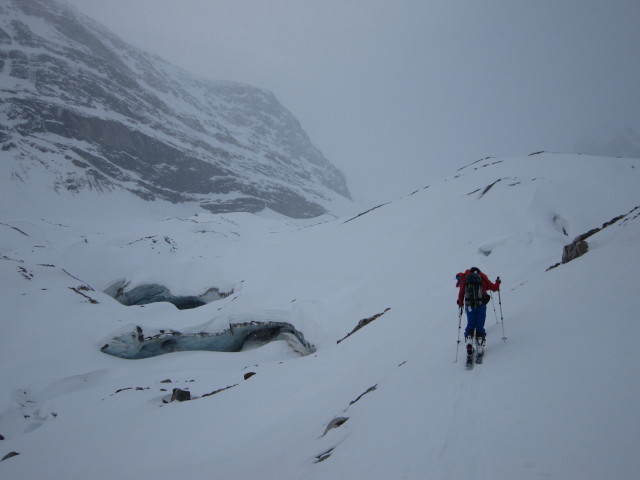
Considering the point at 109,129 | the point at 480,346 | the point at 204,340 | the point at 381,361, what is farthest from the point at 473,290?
the point at 109,129

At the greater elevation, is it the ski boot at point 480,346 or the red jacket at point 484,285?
the red jacket at point 484,285

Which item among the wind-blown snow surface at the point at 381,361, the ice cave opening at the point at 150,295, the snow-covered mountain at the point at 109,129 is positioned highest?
the snow-covered mountain at the point at 109,129

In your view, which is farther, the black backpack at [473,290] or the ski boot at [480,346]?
the black backpack at [473,290]

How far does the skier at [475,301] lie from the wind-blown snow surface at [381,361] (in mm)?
431

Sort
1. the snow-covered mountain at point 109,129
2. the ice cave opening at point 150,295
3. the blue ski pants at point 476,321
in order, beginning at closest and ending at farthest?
the blue ski pants at point 476,321 → the ice cave opening at point 150,295 → the snow-covered mountain at point 109,129

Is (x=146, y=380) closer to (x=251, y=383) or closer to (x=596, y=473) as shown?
(x=251, y=383)

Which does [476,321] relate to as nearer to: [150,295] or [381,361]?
[381,361]

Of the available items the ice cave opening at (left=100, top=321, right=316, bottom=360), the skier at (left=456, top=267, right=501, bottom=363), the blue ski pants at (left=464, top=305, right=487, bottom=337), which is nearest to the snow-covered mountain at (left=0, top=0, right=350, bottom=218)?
the ice cave opening at (left=100, top=321, right=316, bottom=360)

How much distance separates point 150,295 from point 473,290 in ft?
116

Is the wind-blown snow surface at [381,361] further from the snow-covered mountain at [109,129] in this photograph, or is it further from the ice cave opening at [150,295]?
the snow-covered mountain at [109,129]

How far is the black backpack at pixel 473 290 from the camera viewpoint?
6.80m

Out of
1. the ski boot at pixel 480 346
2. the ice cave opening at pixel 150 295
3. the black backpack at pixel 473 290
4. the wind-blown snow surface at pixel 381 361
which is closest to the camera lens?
the wind-blown snow surface at pixel 381 361

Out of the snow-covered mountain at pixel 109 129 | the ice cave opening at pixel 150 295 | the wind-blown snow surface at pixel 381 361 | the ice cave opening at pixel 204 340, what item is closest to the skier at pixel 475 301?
the wind-blown snow surface at pixel 381 361

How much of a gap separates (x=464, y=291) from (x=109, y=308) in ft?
80.0
